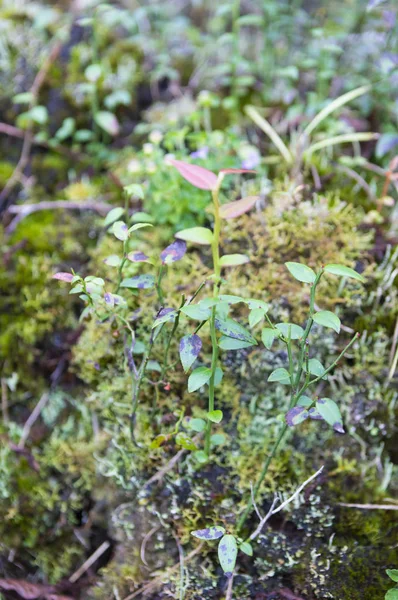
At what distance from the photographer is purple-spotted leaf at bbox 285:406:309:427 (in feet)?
4.38

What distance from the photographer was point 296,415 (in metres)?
1.34

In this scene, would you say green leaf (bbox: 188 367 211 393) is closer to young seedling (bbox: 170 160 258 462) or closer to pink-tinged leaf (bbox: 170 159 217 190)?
young seedling (bbox: 170 160 258 462)

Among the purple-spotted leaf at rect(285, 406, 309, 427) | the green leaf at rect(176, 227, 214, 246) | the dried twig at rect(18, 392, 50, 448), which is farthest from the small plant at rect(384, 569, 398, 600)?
the dried twig at rect(18, 392, 50, 448)

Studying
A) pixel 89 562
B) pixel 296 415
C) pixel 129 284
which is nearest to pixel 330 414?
pixel 296 415

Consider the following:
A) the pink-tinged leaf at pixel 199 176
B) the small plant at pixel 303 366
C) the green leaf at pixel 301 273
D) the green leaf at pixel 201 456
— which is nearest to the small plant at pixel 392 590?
the small plant at pixel 303 366

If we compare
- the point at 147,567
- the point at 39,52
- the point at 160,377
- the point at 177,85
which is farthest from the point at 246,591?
the point at 39,52

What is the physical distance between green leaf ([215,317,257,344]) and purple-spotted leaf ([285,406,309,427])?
223 mm

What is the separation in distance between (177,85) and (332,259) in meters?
1.53

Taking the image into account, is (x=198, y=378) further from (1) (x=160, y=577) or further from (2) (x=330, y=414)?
(1) (x=160, y=577)

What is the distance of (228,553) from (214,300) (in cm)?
69

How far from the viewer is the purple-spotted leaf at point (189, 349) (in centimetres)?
134

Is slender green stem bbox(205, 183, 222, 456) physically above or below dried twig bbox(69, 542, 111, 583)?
above

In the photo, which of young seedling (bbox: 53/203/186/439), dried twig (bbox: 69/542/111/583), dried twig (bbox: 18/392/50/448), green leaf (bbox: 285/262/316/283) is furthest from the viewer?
dried twig (bbox: 18/392/50/448)

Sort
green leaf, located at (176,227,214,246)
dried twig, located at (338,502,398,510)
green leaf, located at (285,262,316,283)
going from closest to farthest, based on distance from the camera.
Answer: green leaf, located at (176,227,214,246), green leaf, located at (285,262,316,283), dried twig, located at (338,502,398,510)
